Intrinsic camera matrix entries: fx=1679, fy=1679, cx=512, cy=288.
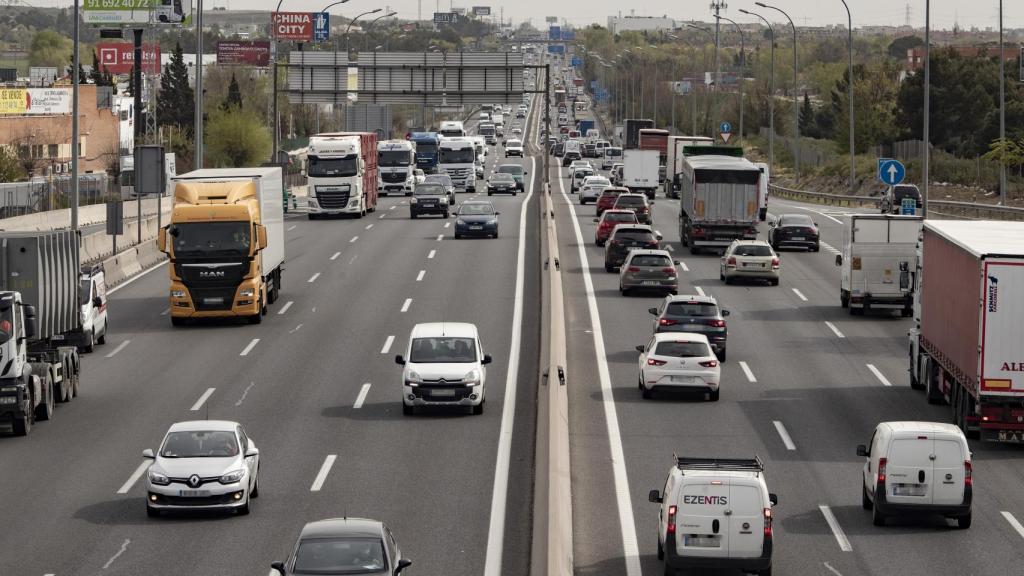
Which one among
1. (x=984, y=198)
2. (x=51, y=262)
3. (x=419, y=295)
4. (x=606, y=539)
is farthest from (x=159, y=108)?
(x=606, y=539)

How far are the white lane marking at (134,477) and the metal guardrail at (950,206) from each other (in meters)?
50.6

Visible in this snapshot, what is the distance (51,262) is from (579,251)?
1275 inches

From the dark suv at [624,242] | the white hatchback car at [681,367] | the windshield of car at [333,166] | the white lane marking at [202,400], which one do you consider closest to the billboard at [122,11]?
the windshield of car at [333,166]

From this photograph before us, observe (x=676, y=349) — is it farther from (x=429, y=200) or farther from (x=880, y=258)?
(x=429, y=200)

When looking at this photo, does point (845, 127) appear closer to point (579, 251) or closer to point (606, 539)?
point (579, 251)

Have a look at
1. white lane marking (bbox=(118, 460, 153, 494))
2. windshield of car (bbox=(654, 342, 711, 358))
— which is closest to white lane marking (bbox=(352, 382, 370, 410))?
windshield of car (bbox=(654, 342, 711, 358))

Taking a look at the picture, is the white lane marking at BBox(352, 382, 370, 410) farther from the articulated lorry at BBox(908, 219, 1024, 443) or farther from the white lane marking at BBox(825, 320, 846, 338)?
the white lane marking at BBox(825, 320, 846, 338)

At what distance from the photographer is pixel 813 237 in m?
64.6

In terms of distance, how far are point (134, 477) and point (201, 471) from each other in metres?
3.47

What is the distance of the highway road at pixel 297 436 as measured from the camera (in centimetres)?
2148

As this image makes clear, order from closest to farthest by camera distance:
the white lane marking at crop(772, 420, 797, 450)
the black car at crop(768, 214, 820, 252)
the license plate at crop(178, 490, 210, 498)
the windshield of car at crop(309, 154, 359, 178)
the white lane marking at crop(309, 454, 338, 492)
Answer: the license plate at crop(178, 490, 210, 498), the white lane marking at crop(309, 454, 338, 492), the white lane marking at crop(772, 420, 797, 450), the black car at crop(768, 214, 820, 252), the windshield of car at crop(309, 154, 359, 178)

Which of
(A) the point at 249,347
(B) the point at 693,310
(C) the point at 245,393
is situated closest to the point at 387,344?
(A) the point at 249,347

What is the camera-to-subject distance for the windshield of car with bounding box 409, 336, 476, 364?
3142cm

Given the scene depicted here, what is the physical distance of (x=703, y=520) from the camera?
62.8 feet
